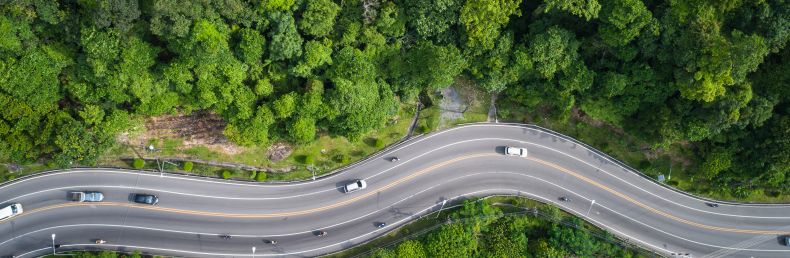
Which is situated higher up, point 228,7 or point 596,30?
point 596,30

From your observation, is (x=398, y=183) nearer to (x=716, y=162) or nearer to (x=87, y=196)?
(x=87, y=196)

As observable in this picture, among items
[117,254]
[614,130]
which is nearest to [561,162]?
[614,130]

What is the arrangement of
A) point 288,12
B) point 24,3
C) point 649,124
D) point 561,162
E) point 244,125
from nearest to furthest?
1. point 24,3
2. point 288,12
3. point 244,125
4. point 649,124
5. point 561,162

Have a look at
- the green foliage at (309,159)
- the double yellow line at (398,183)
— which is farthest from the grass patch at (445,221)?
the green foliage at (309,159)

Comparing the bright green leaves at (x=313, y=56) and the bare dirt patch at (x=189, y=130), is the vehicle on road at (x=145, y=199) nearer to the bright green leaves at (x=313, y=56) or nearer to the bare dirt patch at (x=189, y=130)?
the bare dirt patch at (x=189, y=130)

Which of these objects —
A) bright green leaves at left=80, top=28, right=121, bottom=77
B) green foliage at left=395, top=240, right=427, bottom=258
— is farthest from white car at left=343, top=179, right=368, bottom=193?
bright green leaves at left=80, top=28, right=121, bottom=77

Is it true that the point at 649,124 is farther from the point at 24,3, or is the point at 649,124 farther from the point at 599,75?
the point at 24,3

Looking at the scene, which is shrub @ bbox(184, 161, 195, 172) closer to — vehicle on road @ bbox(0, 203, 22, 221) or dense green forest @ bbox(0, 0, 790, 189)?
dense green forest @ bbox(0, 0, 790, 189)

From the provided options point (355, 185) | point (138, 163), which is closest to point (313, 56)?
point (355, 185)
